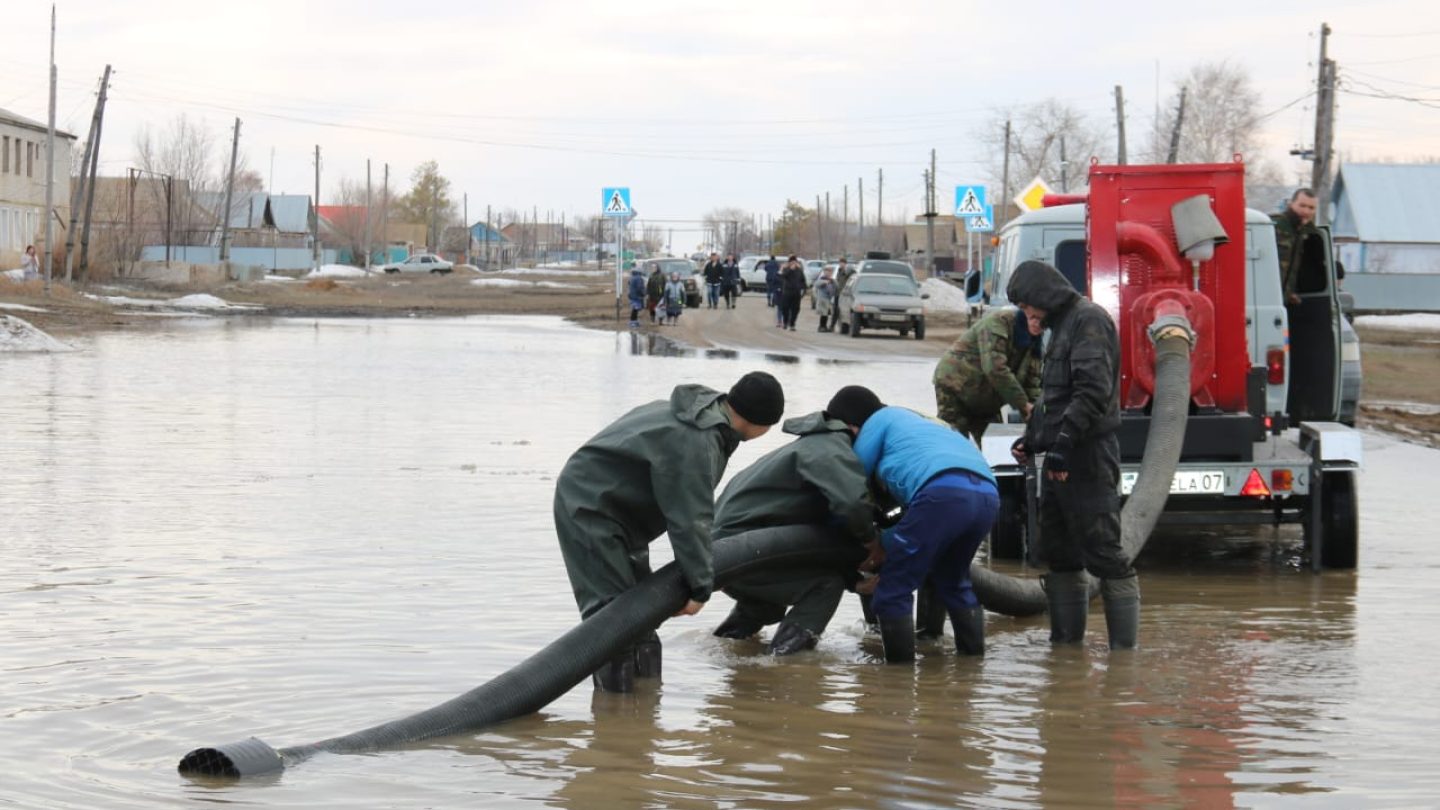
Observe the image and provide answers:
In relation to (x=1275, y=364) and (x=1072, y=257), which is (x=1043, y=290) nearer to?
(x=1275, y=364)

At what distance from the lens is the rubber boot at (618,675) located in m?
Answer: 7.10

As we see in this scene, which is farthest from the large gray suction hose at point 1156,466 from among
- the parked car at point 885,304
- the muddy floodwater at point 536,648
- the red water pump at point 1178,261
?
the parked car at point 885,304

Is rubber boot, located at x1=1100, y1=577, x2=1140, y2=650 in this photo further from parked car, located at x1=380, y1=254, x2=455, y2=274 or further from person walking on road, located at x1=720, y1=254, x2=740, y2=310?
parked car, located at x1=380, y1=254, x2=455, y2=274

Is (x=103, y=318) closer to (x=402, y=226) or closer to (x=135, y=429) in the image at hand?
(x=135, y=429)

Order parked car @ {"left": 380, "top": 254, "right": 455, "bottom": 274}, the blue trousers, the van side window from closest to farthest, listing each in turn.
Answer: the blue trousers, the van side window, parked car @ {"left": 380, "top": 254, "right": 455, "bottom": 274}

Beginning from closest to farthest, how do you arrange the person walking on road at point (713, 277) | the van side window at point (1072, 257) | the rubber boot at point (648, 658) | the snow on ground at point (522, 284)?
the rubber boot at point (648, 658) < the van side window at point (1072, 257) < the person walking on road at point (713, 277) < the snow on ground at point (522, 284)

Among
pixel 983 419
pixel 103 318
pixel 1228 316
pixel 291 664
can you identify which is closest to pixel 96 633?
pixel 291 664

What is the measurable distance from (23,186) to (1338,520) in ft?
224

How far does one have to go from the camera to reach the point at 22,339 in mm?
28594

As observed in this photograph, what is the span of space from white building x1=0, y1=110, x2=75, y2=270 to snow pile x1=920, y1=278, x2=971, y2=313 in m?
31.2

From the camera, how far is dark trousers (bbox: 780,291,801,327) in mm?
41625

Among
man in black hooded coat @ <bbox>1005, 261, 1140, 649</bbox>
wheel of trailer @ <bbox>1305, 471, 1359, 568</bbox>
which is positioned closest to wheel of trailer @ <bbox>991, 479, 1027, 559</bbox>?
wheel of trailer @ <bbox>1305, 471, 1359, 568</bbox>

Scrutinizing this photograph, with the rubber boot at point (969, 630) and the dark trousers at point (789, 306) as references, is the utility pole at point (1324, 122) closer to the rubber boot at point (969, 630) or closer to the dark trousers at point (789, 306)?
the dark trousers at point (789, 306)

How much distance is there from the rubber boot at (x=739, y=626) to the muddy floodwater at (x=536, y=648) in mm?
94
